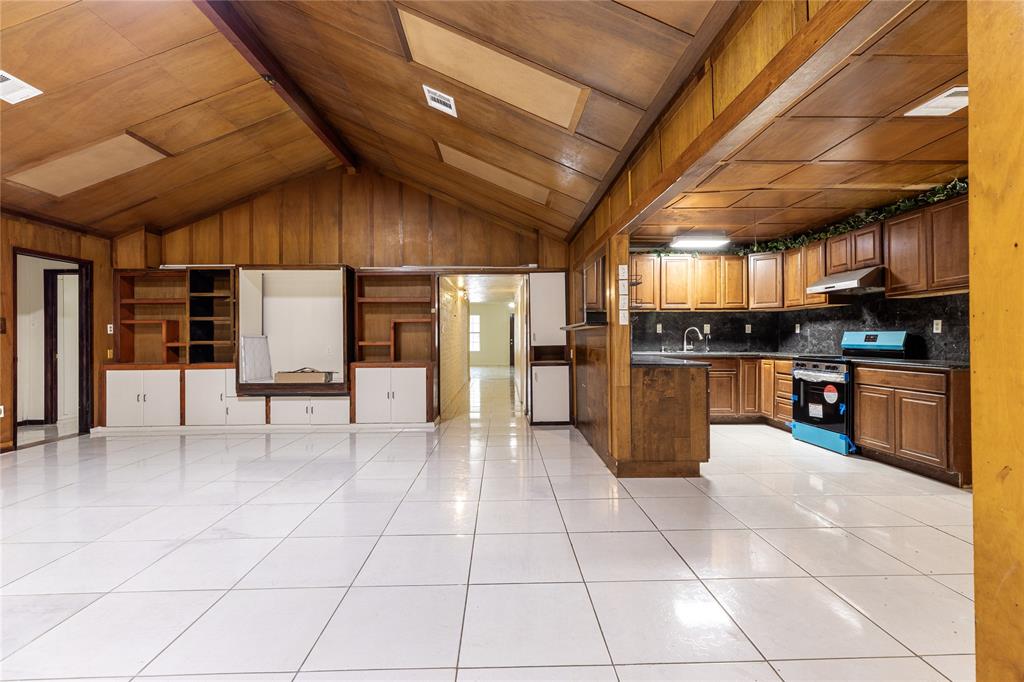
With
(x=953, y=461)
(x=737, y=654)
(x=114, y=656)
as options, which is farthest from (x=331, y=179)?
(x=953, y=461)

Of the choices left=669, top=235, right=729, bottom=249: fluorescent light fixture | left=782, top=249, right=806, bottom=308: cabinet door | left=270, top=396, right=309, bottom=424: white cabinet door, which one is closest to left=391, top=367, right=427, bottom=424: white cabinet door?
left=270, top=396, right=309, bottom=424: white cabinet door

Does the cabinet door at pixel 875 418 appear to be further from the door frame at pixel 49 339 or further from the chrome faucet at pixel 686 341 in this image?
the door frame at pixel 49 339

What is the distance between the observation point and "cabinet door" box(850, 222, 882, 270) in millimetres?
4547

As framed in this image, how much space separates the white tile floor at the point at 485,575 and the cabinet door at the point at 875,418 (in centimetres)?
38

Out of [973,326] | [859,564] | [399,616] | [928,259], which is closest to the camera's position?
[973,326]

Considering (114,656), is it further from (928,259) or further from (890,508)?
(928,259)

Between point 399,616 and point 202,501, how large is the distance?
229 centimetres

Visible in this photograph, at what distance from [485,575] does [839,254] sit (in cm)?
509

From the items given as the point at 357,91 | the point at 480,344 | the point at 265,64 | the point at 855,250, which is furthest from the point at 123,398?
the point at 480,344

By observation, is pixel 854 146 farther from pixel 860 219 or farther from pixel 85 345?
pixel 85 345

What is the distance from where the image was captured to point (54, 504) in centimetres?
329

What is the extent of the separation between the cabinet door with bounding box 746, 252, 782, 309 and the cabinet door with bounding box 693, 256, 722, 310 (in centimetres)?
41

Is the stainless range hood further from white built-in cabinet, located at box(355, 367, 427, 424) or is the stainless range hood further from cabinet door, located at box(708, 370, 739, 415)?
white built-in cabinet, located at box(355, 367, 427, 424)

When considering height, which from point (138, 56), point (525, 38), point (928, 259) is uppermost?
point (138, 56)
